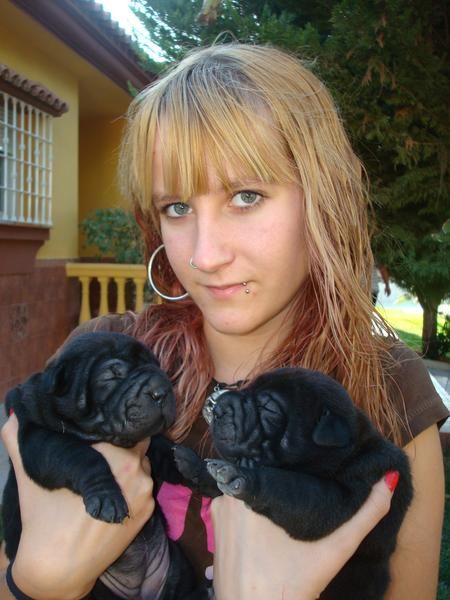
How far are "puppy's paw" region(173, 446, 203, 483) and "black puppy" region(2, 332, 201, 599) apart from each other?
0.10 meters

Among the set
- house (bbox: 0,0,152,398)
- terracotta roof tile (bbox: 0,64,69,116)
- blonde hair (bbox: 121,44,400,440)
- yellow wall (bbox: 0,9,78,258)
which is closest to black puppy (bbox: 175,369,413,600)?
blonde hair (bbox: 121,44,400,440)

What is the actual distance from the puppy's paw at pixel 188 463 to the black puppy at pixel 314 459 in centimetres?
11

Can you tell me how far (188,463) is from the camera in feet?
5.83

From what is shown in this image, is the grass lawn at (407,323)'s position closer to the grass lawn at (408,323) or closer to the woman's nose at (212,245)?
the grass lawn at (408,323)

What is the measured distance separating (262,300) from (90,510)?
0.75 metres

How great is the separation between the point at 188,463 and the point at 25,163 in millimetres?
5495

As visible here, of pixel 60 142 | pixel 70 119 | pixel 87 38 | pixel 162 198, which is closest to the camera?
pixel 162 198

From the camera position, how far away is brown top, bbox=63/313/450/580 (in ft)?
5.94

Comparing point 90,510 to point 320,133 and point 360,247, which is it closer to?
point 360,247

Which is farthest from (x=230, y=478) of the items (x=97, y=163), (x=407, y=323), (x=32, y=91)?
(x=407, y=323)

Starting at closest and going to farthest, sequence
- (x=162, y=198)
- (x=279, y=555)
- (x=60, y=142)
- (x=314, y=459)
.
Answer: (x=279, y=555), (x=314, y=459), (x=162, y=198), (x=60, y=142)

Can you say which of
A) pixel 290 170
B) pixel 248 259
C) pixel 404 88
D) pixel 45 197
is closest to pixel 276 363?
pixel 248 259

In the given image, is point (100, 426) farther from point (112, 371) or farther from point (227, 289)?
point (227, 289)

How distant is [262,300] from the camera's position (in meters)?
1.79
